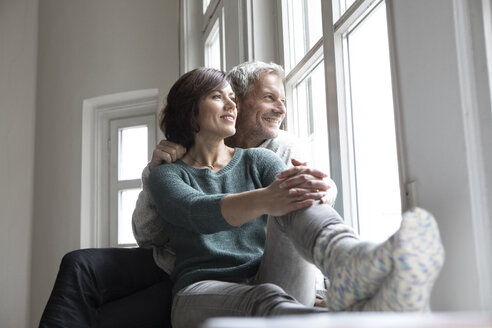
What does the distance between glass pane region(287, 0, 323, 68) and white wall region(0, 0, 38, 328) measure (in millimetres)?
3054

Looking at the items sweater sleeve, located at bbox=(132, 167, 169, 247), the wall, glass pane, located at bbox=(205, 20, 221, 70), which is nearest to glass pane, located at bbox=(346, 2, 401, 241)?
sweater sleeve, located at bbox=(132, 167, 169, 247)

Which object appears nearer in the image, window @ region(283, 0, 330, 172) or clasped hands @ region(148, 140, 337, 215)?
clasped hands @ region(148, 140, 337, 215)

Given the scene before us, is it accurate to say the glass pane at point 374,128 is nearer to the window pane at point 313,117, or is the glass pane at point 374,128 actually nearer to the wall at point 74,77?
the window pane at point 313,117

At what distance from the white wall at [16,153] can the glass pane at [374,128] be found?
3.57m

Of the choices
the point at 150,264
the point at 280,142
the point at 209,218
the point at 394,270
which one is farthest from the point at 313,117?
the point at 394,270

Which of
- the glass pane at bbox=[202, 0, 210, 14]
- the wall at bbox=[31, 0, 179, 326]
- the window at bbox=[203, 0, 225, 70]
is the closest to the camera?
the window at bbox=[203, 0, 225, 70]

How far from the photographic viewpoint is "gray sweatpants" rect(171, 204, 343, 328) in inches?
40.3

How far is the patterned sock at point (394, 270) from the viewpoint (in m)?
0.73

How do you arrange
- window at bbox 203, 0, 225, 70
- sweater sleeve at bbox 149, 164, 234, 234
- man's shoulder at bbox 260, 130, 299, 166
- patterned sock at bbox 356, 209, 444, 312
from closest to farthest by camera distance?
1. patterned sock at bbox 356, 209, 444, 312
2. sweater sleeve at bbox 149, 164, 234, 234
3. man's shoulder at bbox 260, 130, 299, 166
4. window at bbox 203, 0, 225, 70

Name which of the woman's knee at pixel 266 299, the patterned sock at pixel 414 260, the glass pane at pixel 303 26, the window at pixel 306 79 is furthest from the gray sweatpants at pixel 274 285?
the glass pane at pixel 303 26

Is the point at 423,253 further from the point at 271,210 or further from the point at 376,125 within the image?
the point at 376,125

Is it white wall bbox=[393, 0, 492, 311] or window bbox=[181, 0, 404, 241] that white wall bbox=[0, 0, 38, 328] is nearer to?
window bbox=[181, 0, 404, 241]

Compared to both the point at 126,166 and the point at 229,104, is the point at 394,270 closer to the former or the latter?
the point at 229,104

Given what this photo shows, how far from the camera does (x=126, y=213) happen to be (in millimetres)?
4383
